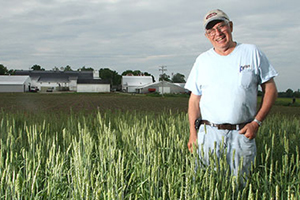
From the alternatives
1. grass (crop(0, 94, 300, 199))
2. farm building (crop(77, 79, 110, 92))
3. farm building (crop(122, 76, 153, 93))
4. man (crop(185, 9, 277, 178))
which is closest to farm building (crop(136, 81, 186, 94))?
farm building (crop(122, 76, 153, 93))

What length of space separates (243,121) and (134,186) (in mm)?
944

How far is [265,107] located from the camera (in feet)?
7.36

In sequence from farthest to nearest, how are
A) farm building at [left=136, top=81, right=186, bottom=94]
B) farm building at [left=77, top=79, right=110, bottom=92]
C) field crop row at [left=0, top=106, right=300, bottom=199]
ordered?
farm building at [left=77, top=79, right=110, bottom=92] < farm building at [left=136, top=81, right=186, bottom=94] < field crop row at [left=0, top=106, right=300, bottom=199]

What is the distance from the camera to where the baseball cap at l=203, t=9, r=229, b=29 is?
221 centimetres

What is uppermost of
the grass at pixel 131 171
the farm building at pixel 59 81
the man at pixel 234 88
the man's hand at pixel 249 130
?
the farm building at pixel 59 81

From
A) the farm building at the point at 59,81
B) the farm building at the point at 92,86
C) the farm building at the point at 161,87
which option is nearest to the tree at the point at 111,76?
the farm building at the point at 59,81

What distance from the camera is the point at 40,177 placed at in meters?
2.37

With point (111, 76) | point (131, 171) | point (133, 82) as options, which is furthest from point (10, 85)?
point (131, 171)

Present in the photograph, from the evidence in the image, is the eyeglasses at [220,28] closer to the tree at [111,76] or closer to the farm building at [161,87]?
the farm building at [161,87]

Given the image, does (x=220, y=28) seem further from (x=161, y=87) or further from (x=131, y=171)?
(x=161, y=87)

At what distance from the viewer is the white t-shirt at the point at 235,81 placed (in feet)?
7.22

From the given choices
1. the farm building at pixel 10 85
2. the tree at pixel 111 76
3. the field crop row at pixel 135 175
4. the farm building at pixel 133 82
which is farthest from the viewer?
the tree at pixel 111 76

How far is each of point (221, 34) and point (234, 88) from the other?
417 mm

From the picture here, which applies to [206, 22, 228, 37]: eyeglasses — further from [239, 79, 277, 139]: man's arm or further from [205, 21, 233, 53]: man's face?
[239, 79, 277, 139]: man's arm
